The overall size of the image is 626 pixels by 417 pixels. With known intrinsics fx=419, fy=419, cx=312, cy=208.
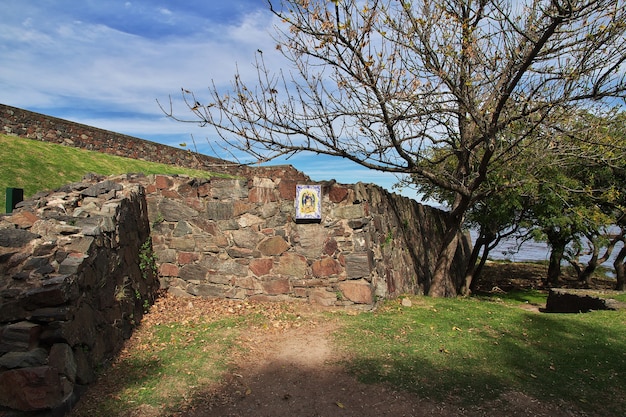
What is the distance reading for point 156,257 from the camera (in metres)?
7.09

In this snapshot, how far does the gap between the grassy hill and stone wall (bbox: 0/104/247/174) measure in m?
0.49

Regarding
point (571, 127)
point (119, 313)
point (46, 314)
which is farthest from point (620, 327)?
point (46, 314)

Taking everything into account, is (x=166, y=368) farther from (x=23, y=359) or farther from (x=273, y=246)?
(x=273, y=246)

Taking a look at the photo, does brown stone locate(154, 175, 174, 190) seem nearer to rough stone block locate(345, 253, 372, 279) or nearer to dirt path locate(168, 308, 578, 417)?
rough stone block locate(345, 253, 372, 279)

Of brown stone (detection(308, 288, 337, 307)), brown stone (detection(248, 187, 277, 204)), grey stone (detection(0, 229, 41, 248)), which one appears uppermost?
brown stone (detection(248, 187, 277, 204))

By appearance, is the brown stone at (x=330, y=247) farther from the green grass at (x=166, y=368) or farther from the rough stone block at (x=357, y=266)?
the green grass at (x=166, y=368)

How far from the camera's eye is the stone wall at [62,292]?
3.27 metres

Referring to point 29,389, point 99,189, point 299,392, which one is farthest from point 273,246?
point 29,389

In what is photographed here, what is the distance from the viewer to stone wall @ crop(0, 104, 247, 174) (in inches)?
500

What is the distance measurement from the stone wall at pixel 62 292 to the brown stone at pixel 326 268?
2600 mm

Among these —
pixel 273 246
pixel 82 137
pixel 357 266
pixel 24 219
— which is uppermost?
pixel 82 137

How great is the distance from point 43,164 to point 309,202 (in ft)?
29.9

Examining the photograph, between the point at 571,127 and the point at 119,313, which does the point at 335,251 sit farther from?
the point at 571,127

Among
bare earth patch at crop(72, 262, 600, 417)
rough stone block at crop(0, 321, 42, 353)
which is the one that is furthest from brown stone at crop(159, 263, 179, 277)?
rough stone block at crop(0, 321, 42, 353)
